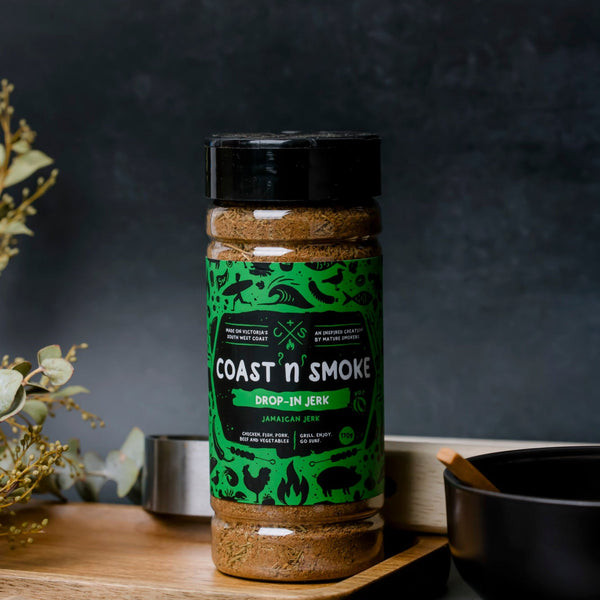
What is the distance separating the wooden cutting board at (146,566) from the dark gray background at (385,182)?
158 millimetres

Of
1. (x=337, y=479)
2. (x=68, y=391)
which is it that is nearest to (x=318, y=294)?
(x=337, y=479)

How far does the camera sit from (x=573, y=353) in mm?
1010

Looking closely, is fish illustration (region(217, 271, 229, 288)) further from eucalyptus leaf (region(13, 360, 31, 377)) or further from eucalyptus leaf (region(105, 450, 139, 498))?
eucalyptus leaf (region(105, 450, 139, 498))

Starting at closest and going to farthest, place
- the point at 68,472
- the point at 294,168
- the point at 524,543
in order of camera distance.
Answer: the point at 524,543
the point at 294,168
the point at 68,472

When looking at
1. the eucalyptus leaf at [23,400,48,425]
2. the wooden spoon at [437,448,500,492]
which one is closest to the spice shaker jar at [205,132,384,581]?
the wooden spoon at [437,448,500,492]

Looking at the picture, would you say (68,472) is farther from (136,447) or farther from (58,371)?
(58,371)

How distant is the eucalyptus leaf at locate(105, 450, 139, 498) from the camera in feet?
3.55

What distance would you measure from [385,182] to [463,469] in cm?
38

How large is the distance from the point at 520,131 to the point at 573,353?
0.21 m

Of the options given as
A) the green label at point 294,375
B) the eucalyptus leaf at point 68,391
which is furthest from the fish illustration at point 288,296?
the eucalyptus leaf at point 68,391

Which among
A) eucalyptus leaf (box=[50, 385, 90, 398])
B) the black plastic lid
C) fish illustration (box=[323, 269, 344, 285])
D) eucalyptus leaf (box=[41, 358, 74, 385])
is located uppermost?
the black plastic lid

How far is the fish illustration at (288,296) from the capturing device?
785 mm

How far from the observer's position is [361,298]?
0.81m

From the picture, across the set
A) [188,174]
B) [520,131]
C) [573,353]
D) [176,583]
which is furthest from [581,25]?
[176,583]
